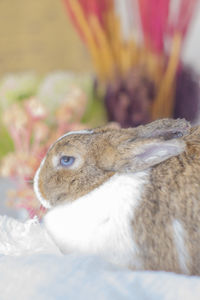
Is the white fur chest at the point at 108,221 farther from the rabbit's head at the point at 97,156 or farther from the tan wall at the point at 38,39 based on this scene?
the tan wall at the point at 38,39

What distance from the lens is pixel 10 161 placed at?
54cm

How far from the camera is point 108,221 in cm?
35

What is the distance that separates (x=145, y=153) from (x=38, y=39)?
0.82 metres

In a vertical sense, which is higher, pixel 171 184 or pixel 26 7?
pixel 26 7

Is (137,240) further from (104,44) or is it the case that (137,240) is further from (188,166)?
(104,44)

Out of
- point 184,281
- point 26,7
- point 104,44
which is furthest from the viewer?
point 26,7

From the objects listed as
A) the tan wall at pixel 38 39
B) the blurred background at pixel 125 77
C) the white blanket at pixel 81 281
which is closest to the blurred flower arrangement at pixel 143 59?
the blurred background at pixel 125 77

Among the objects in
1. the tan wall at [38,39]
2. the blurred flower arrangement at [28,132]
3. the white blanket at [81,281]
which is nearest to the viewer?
the white blanket at [81,281]

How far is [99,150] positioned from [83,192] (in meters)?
0.04

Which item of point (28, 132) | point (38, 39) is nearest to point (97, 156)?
point (28, 132)

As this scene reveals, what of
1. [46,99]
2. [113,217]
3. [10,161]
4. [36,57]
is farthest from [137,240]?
[36,57]

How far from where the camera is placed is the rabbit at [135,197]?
1.11 ft

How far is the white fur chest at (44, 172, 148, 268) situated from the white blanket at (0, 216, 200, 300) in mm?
35

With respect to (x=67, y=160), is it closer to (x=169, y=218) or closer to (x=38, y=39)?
(x=169, y=218)
